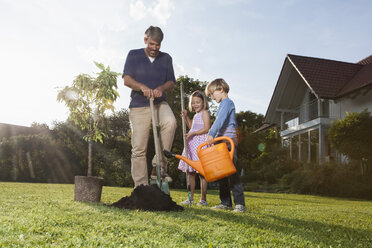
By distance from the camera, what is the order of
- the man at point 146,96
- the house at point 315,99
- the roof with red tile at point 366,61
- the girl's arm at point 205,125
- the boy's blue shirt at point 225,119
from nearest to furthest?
the boy's blue shirt at point 225,119
the man at point 146,96
the girl's arm at point 205,125
the house at point 315,99
the roof with red tile at point 366,61

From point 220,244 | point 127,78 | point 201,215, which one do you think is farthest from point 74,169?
point 220,244

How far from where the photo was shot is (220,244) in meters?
2.45

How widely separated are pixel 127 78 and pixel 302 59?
18.1 meters

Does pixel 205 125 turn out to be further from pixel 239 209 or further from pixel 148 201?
pixel 148 201

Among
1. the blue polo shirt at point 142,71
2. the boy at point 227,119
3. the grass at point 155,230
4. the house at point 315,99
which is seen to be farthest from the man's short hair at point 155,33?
the house at point 315,99

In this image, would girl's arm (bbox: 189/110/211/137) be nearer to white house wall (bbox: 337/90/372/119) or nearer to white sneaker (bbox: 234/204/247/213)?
white sneaker (bbox: 234/204/247/213)

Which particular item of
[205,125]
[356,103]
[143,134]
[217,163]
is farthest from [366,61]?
[217,163]

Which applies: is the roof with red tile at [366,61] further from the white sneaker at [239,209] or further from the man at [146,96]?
the white sneaker at [239,209]

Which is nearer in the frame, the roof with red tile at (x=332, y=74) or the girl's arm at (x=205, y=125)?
the girl's arm at (x=205, y=125)

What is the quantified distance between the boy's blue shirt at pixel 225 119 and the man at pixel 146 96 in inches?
25.9

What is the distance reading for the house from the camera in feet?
58.9

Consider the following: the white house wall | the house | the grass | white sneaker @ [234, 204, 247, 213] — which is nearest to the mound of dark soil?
the grass

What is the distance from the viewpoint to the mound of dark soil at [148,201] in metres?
3.85

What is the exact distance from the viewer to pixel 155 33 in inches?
179
